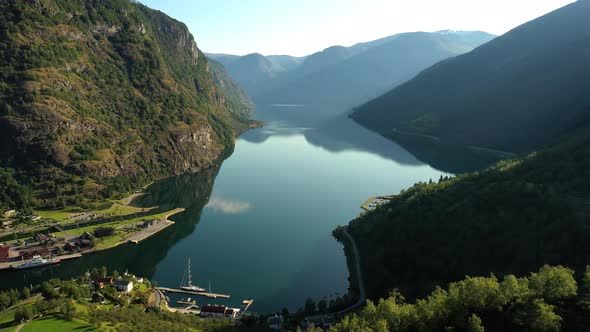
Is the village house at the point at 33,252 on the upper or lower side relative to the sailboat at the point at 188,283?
upper

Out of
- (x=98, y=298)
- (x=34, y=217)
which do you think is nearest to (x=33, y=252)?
(x=34, y=217)

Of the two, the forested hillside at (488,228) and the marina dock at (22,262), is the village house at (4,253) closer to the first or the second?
the marina dock at (22,262)

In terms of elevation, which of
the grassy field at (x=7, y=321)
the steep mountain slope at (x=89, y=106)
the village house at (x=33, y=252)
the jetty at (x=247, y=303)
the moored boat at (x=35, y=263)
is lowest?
the jetty at (x=247, y=303)

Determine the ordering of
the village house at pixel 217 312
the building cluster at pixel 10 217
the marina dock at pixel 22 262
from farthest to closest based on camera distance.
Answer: the building cluster at pixel 10 217
the marina dock at pixel 22 262
the village house at pixel 217 312

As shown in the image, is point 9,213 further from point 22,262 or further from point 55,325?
point 55,325

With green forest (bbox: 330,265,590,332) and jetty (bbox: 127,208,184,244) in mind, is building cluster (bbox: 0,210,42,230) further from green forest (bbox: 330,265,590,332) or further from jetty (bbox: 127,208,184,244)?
green forest (bbox: 330,265,590,332)

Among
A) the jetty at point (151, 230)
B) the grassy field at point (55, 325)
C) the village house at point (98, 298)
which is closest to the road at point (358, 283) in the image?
the grassy field at point (55, 325)

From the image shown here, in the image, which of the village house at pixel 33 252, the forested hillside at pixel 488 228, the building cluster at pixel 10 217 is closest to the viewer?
the forested hillside at pixel 488 228

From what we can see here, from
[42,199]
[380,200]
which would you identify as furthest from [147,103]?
[380,200]
